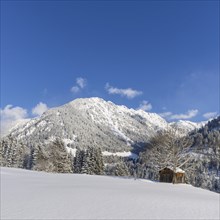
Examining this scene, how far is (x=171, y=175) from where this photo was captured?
5128 cm

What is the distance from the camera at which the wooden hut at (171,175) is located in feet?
166

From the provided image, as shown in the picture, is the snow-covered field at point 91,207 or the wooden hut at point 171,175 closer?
the snow-covered field at point 91,207

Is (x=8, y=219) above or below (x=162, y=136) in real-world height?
below

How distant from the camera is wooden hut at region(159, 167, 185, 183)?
166 feet

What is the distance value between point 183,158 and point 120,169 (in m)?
35.1

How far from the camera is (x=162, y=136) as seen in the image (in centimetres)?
5588

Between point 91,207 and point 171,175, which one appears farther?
point 171,175

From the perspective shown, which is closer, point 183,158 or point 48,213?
point 48,213

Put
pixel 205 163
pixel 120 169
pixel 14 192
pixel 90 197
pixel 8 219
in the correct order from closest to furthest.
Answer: pixel 8 219
pixel 90 197
pixel 14 192
pixel 120 169
pixel 205 163

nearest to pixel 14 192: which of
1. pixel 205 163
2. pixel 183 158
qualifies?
pixel 183 158

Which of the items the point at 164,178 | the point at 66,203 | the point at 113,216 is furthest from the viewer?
the point at 164,178

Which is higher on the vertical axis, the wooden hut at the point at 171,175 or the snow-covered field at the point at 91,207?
the wooden hut at the point at 171,175

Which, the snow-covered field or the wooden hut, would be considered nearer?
the snow-covered field

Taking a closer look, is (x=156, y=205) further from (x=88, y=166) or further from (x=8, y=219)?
(x=88, y=166)
